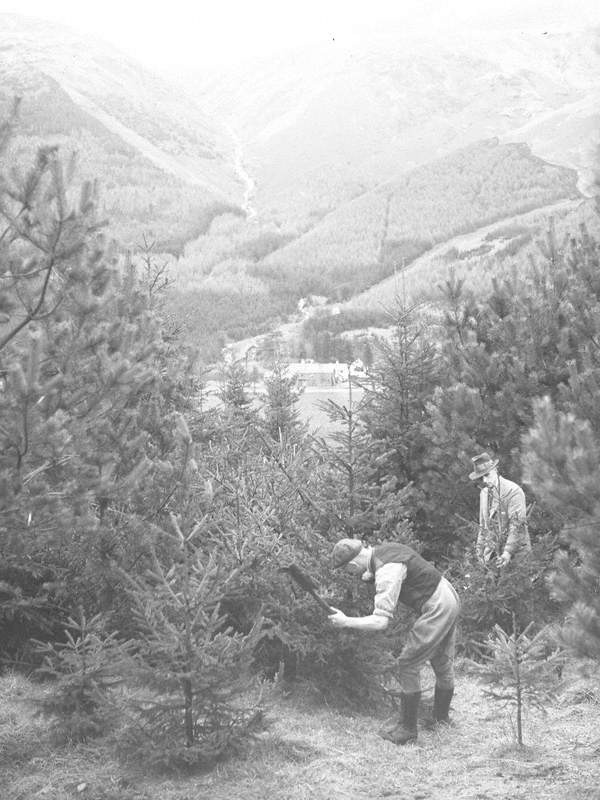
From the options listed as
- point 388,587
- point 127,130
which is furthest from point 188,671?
point 127,130

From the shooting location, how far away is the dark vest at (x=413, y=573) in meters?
6.07

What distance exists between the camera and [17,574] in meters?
7.79

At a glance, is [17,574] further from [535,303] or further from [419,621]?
[535,303]

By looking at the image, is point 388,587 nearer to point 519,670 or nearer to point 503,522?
point 519,670

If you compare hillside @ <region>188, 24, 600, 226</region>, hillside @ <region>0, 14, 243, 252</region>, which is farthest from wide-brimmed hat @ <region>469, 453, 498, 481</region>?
hillside @ <region>188, 24, 600, 226</region>

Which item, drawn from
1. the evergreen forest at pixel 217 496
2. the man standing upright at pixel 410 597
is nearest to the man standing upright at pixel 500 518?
the evergreen forest at pixel 217 496

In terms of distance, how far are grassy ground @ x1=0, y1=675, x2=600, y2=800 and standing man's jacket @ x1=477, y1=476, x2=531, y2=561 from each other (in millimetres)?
1734

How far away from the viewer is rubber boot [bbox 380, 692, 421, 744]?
20.3 ft

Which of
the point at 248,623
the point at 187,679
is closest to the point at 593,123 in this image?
the point at 187,679

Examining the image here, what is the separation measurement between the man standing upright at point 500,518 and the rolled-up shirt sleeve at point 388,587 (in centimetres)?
233

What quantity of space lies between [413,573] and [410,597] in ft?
0.65

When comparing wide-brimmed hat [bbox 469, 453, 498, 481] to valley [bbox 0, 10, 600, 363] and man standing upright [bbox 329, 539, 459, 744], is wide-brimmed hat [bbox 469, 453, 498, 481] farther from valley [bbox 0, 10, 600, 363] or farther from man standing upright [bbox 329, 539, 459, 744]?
valley [bbox 0, 10, 600, 363]

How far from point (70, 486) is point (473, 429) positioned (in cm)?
564

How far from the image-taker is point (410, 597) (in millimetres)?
6230
